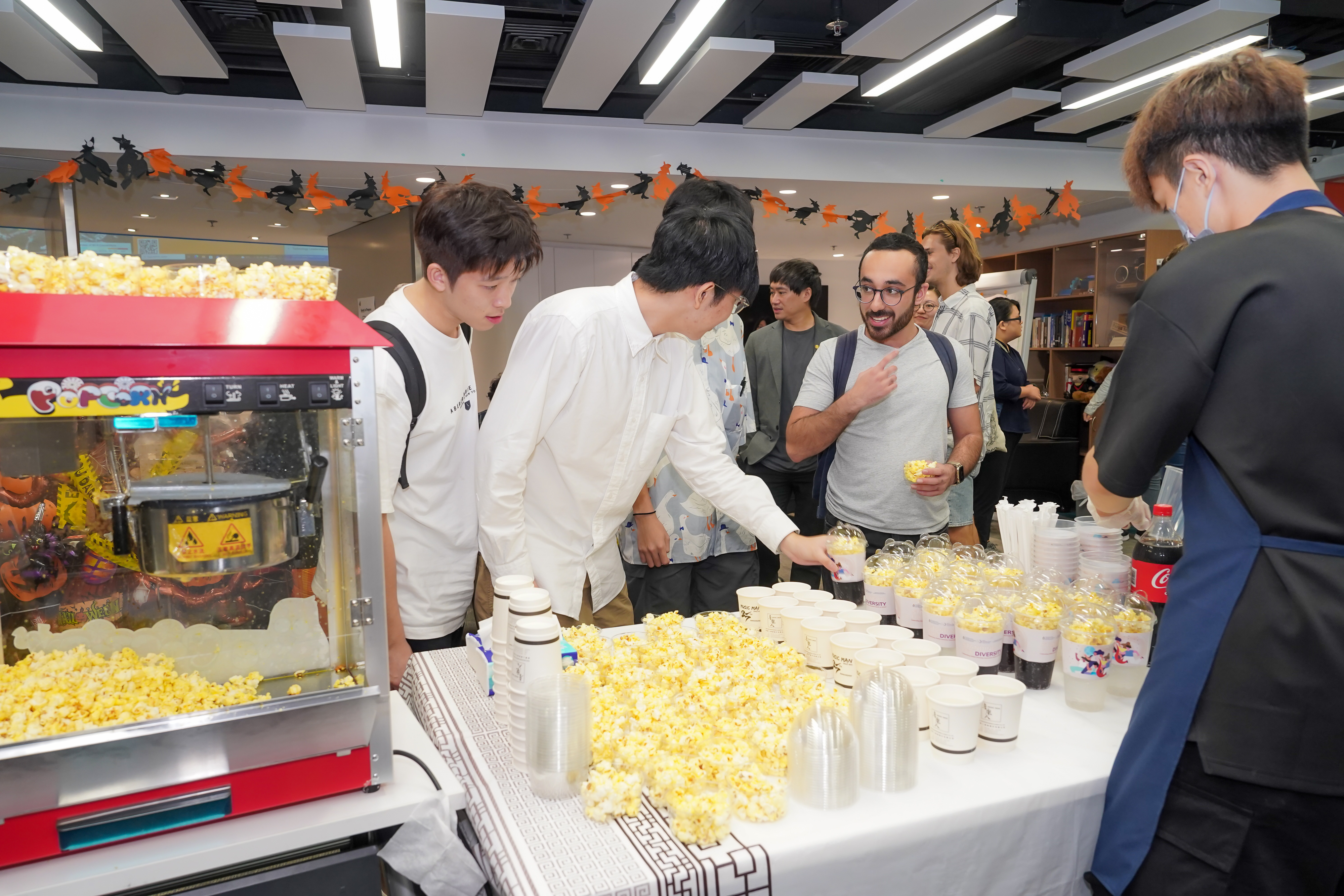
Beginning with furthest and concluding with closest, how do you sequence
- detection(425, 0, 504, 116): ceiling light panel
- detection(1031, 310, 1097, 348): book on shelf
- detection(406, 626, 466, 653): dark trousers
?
1. detection(1031, 310, 1097, 348): book on shelf
2. detection(425, 0, 504, 116): ceiling light panel
3. detection(406, 626, 466, 653): dark trousers

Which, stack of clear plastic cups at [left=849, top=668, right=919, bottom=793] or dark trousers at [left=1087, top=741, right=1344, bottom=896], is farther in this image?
stack of clear plastic cups at [left=849, top=668, right=919, bottom=793]

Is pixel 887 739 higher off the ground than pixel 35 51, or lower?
lower

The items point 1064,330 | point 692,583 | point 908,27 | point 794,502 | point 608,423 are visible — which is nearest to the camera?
point 608,423

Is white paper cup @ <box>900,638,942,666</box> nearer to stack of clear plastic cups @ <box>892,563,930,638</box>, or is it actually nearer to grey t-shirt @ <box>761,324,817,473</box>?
stack of clear plastic cups @ <box>892,563,930,638</box>

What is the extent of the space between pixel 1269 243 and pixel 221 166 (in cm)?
586

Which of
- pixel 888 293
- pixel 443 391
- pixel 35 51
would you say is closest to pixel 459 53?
pixel 35 51

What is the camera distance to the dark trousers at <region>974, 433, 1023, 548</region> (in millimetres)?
3883

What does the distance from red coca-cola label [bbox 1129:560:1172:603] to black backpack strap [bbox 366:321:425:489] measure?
1.56 m

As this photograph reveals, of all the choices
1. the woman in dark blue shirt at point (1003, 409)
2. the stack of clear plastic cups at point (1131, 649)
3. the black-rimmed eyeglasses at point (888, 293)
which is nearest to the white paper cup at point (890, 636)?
the stack of clear plastic cups at point (1131, 649)

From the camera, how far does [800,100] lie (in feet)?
17.7

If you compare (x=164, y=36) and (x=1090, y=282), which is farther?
(x=1090, y=282)

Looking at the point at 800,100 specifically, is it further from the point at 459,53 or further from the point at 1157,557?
the point at 1157,557

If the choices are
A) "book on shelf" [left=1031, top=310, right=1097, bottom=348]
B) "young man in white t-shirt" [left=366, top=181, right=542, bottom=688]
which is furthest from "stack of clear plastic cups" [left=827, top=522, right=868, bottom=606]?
"book on shelf" [left=1031, top=310, right=1097, bottom=348]

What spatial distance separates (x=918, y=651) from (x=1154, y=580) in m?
0.61
